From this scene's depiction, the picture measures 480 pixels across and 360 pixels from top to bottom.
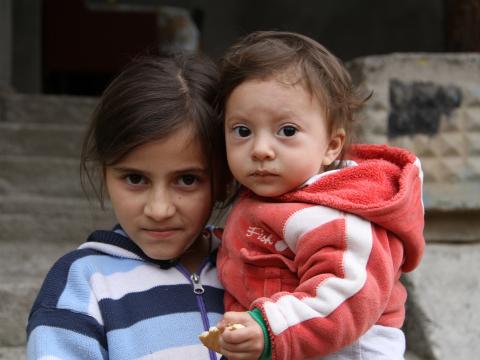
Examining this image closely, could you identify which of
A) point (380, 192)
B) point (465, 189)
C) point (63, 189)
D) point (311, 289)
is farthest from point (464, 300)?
point (63, 189)

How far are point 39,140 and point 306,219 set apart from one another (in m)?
3.03

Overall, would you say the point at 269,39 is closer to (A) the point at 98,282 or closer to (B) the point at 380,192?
(B) the point at 380,192

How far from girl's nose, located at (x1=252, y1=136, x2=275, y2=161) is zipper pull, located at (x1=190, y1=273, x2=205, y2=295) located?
0.38m

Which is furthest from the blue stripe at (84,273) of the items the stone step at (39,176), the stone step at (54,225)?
the stone step at (39,176)

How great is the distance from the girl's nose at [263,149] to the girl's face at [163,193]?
0.66ft

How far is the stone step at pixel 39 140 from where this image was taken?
4.04 m

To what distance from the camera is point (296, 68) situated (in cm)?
138

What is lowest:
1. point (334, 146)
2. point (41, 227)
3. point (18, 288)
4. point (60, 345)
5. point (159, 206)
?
point (41, 227)

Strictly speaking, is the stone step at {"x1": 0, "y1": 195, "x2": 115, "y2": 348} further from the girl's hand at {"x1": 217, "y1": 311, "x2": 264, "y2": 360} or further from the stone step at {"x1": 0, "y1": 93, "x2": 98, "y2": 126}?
the girl's hand at {"x1": 217, "y1": 311, "x2": 264, "y2": 360}

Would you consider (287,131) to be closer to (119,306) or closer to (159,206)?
(159,206)

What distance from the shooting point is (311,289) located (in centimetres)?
126

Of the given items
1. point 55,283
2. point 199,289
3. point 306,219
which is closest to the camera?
point 306,219

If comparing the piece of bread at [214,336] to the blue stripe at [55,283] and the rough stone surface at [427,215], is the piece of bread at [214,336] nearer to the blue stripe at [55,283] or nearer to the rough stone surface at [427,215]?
the blue stripe at [55,283]

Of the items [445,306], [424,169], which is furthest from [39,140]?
[445,306]
